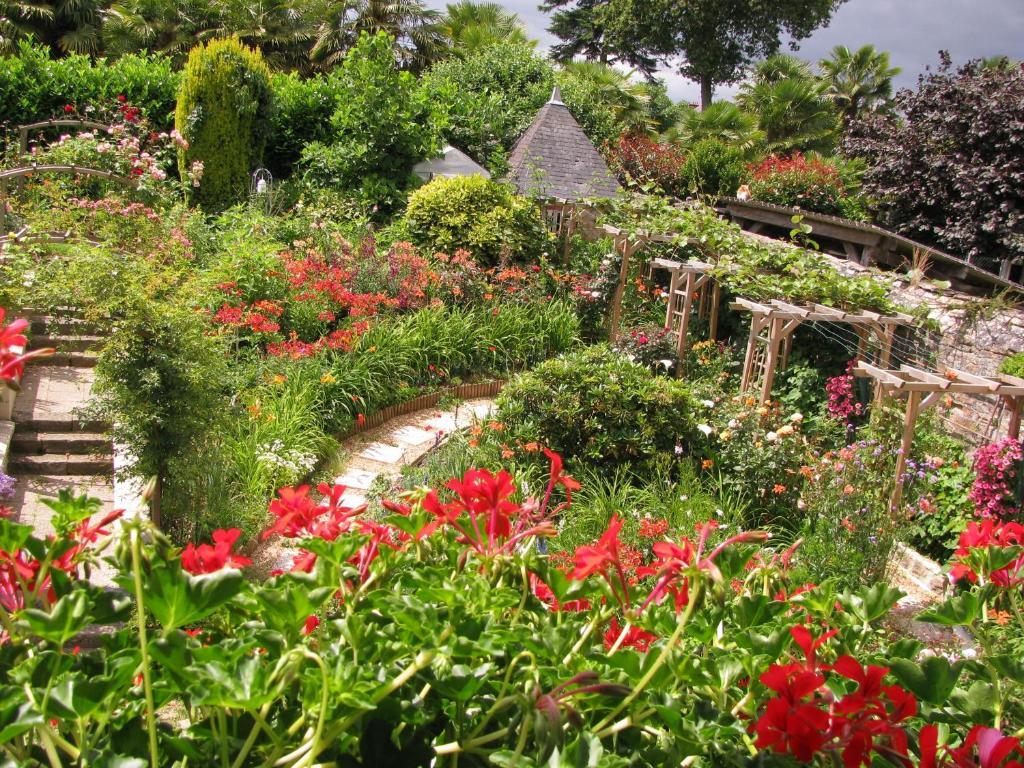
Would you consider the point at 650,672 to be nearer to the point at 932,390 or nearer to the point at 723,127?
the point at 932,390

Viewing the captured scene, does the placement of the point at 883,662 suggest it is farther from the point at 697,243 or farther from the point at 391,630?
the point at 697,243

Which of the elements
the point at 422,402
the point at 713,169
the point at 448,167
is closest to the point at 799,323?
the point at 422,402

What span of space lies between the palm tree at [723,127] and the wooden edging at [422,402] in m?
14.0

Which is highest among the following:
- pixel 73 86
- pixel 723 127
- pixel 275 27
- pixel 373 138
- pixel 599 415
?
pixel 275 27

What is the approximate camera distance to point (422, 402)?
7773 mm

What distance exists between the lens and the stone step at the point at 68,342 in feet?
20.7

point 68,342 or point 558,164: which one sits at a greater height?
point 558,164

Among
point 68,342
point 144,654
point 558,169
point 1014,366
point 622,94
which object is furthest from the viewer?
point 622,94

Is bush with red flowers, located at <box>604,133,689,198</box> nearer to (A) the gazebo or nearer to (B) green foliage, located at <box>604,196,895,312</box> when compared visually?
(A) the gazebo

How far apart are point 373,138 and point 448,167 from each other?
4.21 feet

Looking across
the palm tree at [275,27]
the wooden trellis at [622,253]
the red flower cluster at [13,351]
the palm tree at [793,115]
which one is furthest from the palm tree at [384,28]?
the red flower cluster at [13,351]

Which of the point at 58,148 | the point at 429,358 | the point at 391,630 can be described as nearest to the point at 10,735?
the point at 391,630

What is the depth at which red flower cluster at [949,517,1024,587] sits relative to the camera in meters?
1.18

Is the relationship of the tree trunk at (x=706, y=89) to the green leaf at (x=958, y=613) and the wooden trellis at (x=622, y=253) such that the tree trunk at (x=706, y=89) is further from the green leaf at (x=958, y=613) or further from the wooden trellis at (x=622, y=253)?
the green leaf at (x=958, y=613)
